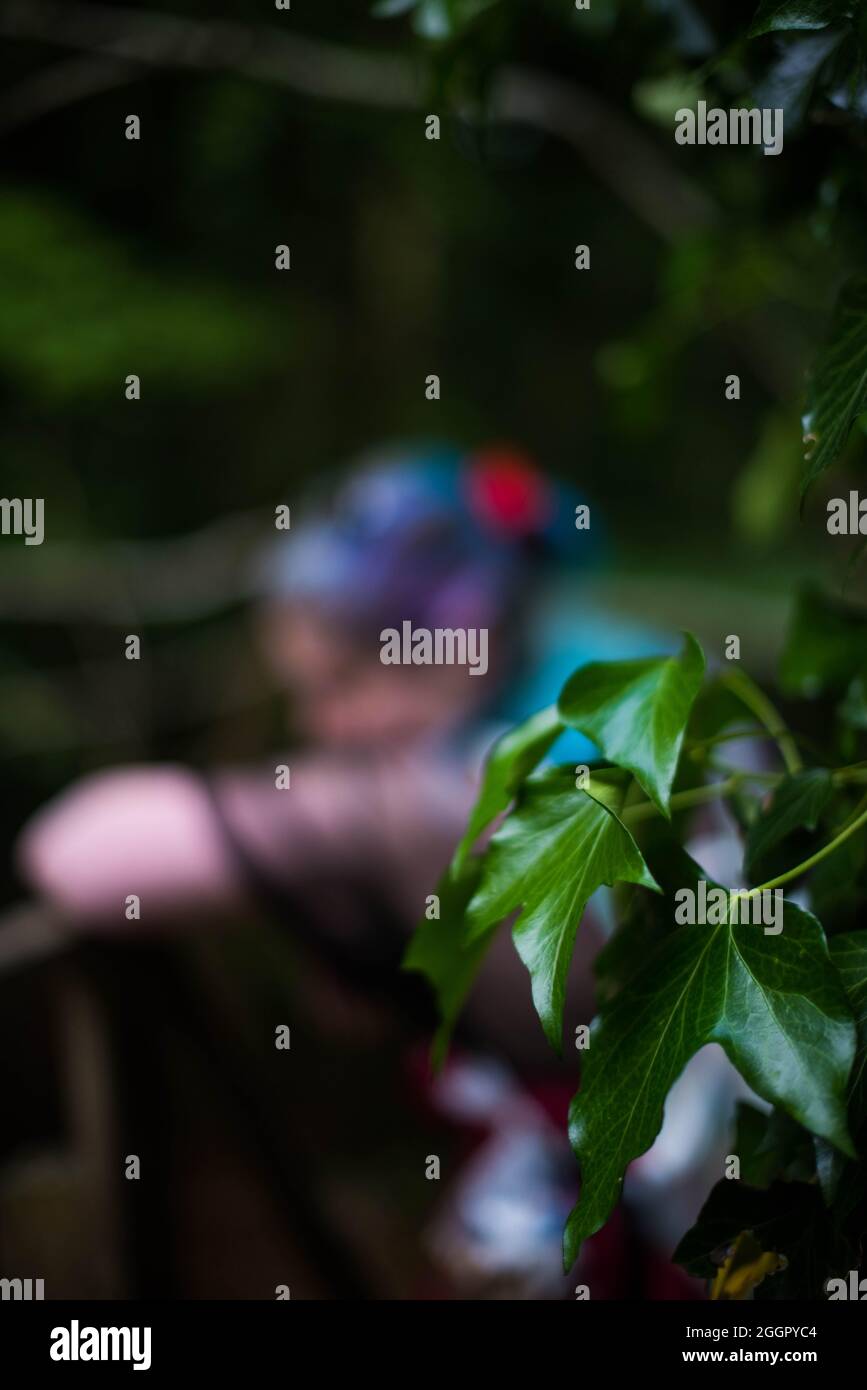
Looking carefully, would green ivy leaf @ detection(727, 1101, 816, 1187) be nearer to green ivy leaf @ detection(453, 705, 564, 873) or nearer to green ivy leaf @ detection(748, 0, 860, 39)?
green ivy leaf @ detection(453, 705, 564, 873)

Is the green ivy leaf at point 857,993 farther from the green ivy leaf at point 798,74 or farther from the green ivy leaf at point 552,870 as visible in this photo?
the green ivy leaf at point 798,74

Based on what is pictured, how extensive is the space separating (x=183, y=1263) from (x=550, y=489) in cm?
118

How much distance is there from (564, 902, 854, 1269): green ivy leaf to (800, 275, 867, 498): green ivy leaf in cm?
15

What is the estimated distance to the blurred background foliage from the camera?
2.56 metres

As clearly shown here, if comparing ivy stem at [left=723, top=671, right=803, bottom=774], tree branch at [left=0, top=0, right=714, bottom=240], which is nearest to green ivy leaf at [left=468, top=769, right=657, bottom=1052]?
ivy stem at [left=723, top=671, right=803, bottom=774]

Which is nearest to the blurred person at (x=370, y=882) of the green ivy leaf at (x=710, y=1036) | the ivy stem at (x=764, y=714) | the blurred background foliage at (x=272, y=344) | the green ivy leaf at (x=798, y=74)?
the ivy stem at (x=764, y=714)

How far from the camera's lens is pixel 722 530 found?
163 inches

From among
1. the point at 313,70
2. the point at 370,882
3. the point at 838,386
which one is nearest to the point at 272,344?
the point at 313,70

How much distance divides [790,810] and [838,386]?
0.15 m

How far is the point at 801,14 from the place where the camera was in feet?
1.34

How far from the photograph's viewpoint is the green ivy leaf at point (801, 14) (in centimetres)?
40

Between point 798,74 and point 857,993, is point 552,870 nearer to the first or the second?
point 857,993

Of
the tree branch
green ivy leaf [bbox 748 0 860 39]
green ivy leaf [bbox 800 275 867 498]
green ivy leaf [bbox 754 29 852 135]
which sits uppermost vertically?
the tree branch

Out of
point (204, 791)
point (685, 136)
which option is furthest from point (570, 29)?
point (204, 791)
